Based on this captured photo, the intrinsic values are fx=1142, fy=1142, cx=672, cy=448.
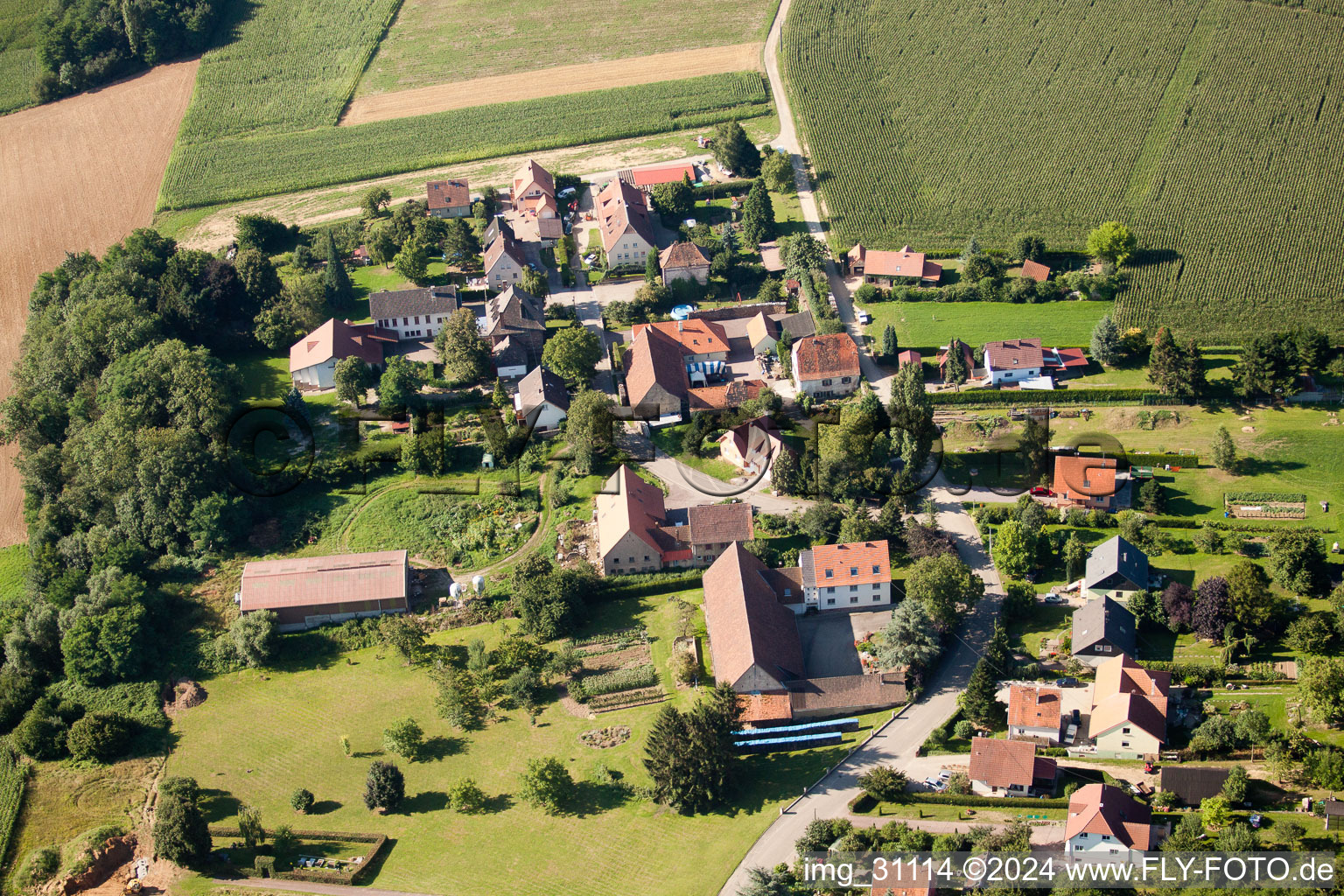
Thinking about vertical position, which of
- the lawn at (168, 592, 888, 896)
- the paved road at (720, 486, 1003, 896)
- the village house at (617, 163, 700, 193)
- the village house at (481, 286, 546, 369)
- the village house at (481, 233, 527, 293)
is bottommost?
the paved road at (720, 486, 1003, 896)

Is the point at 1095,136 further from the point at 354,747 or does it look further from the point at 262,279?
the point at 354,747

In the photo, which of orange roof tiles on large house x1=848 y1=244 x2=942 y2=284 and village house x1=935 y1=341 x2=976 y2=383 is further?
orange roof tiles on large house x1=848 y1=244 x2=942 y2=284

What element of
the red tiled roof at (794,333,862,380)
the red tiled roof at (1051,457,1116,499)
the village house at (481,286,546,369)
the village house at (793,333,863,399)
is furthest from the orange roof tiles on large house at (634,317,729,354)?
the red tiled roof at (1051,457,1116,499)

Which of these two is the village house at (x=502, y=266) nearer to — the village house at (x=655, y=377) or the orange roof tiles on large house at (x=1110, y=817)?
the village house at (x=655, y=377)

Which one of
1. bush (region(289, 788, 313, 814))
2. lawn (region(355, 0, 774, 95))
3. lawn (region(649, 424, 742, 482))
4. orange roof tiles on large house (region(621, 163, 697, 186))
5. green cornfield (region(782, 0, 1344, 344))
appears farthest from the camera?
lawn (region(355, 0, 774, 95))

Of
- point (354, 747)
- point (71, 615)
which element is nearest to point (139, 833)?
point (354, 747)

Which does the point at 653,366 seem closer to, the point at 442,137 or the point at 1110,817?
the point at 1110,817

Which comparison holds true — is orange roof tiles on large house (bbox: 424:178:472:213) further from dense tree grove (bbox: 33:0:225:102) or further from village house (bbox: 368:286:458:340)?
dense tree grove (bbox: 33:0:225:102)
